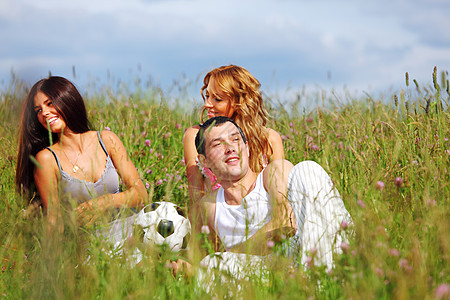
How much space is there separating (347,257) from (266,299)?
489 millimetres

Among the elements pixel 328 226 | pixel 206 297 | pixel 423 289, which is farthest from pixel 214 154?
pixel 423 289

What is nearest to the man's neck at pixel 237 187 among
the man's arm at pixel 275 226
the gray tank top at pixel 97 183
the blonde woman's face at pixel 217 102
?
the man's arm at pixel 275 226

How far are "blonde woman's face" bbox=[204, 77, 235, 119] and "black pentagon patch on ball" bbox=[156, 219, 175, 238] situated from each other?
4.16ft

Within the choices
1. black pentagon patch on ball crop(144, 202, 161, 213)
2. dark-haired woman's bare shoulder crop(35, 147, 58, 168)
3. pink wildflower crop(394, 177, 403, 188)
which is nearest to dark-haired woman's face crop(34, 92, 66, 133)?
dark-haired woman's bare shoulder crop(35, 147, 58, 168)

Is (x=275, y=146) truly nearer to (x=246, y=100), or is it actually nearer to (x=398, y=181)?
(x=246, y=100)

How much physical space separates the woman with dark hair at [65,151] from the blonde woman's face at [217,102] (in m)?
0.95

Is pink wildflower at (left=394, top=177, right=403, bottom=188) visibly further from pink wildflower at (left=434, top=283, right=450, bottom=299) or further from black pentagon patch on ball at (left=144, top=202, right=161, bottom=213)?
black pentagon patch on ball at (left=144, top=202, right=161, bottom=213)

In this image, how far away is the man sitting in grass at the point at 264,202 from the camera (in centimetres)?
301

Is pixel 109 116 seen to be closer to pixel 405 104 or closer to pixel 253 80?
pixel 253 80

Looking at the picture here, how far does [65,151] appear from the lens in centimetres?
417

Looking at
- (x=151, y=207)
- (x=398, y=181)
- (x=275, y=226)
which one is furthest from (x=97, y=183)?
(x=398, y=181)

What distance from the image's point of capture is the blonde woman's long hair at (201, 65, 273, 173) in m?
4.36

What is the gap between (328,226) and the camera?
119 inches

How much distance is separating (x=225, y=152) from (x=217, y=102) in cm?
110
